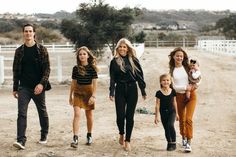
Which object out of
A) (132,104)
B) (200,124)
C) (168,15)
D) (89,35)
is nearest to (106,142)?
(132,104)

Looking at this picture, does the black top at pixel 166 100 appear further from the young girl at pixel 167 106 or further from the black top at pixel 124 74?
the black top at pixel 124 74

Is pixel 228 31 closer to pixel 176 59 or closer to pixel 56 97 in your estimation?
pixel 56 97

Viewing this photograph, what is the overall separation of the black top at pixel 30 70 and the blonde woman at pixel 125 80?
3.75ft

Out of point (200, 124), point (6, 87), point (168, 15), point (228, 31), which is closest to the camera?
point (200, 124)

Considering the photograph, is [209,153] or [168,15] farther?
[168,15]

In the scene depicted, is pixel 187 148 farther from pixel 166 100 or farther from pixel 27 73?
pixel 27 73

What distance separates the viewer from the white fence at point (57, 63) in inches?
768

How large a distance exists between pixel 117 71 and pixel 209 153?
1.84 m

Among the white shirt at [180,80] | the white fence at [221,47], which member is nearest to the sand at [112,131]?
the white shirt at [180,80]

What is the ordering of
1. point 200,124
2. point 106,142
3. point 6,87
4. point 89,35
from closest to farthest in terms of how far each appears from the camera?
point 106,142
point 200,124
point 6,87
point 89,35

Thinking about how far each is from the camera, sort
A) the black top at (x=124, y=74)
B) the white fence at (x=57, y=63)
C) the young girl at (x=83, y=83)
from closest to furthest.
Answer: the black top at (x=124, y=74) < the young girl at (x=83, y=83) < the white fence at (x=57, y=63)

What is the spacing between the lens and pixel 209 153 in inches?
313

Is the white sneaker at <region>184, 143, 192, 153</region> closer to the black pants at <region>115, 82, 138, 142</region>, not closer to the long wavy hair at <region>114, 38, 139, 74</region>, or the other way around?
the black pants at <region>115, 82, 138, 142</region>

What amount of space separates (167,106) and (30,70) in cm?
212
